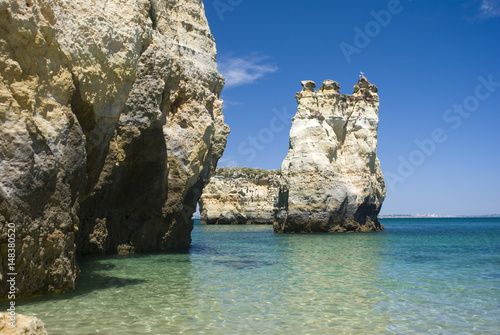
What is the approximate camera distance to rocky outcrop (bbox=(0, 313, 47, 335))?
296 centimetres

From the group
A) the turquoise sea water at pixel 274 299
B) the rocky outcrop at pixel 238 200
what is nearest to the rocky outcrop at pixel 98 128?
the turquoise sea water at pixel 274 299

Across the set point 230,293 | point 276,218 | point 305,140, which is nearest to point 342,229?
point 276,218

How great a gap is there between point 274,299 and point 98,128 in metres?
5.13

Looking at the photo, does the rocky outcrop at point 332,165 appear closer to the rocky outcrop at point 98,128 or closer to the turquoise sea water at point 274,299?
the rocky outcrop at point 98,128

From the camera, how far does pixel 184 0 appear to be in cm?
1702

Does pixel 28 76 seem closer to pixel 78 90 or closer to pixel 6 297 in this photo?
pixel 78 90

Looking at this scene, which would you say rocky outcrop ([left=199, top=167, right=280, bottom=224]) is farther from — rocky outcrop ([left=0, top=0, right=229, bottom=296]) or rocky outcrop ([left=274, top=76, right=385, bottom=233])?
rocky outcrop ([left=0, top=0, right=229, bottom=296])

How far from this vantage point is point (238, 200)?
55.2 meters

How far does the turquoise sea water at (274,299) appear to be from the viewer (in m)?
6.07

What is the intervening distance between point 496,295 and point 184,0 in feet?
46.9

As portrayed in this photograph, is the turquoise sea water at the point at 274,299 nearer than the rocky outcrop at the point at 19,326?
No

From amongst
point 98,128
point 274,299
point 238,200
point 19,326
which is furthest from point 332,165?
point 19,326

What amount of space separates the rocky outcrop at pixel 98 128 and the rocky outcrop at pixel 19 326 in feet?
11.0

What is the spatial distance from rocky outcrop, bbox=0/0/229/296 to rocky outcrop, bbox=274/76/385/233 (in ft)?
50.2
